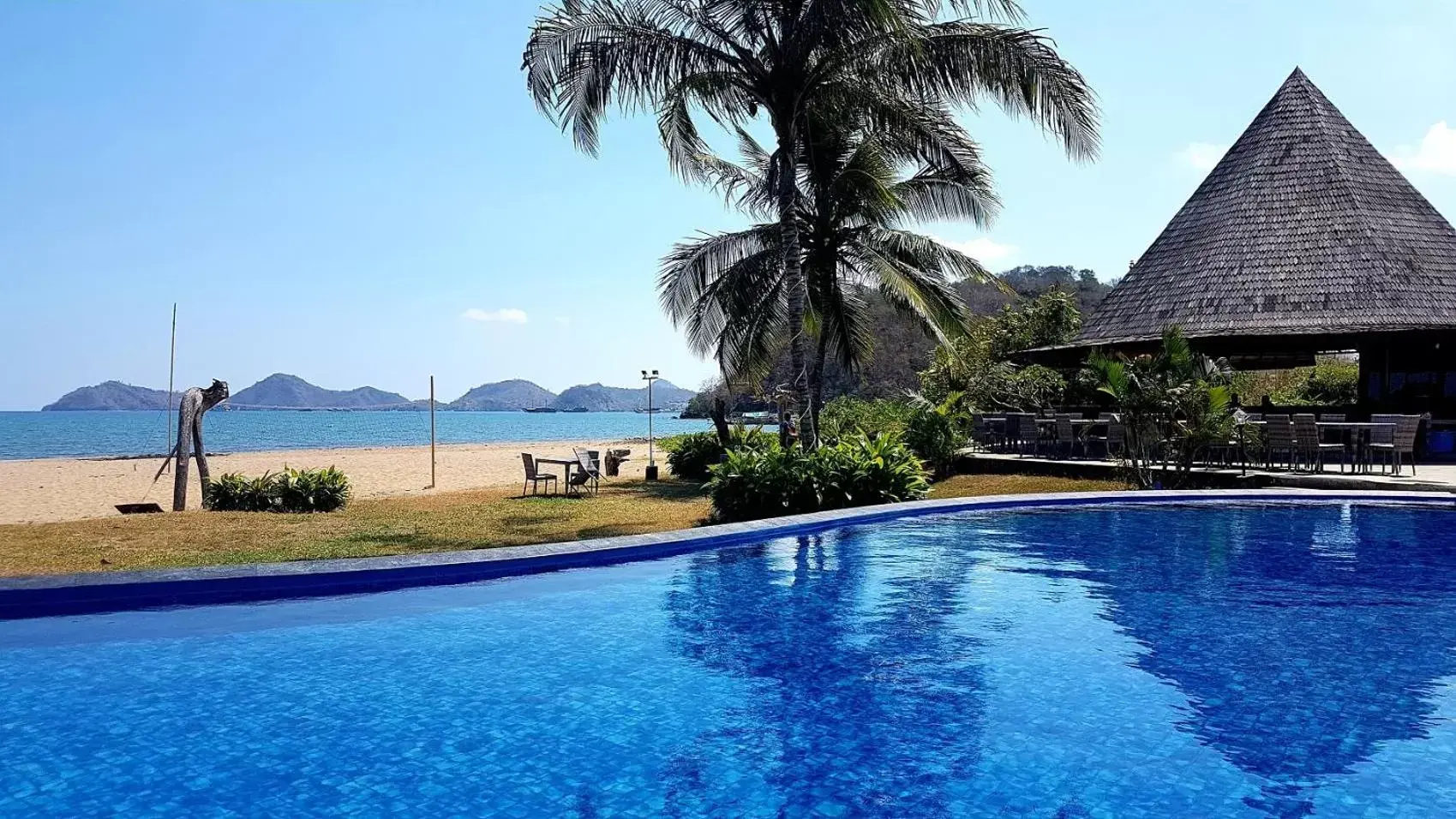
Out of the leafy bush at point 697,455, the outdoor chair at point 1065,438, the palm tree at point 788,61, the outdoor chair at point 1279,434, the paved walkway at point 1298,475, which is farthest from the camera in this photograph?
the leafy bush at point 697,455

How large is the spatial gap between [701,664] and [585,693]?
2.56ft

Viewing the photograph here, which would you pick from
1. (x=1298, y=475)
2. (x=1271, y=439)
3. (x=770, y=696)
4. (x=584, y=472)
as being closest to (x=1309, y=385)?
(x=1271, y=439)

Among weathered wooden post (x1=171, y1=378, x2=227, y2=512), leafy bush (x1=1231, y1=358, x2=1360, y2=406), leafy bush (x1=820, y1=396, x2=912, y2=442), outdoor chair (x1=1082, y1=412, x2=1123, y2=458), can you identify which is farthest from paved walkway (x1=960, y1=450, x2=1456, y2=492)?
weathered wooden post (x1=171, y1=378, x2=227, y2=512)

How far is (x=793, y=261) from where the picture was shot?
12.5 meters

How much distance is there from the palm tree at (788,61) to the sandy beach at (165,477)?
10.4 metres

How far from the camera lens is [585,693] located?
17.6 feet

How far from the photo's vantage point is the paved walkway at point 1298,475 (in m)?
12.4

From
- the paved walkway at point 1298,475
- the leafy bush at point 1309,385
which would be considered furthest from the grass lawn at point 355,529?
the leafy bush at point 1309,385

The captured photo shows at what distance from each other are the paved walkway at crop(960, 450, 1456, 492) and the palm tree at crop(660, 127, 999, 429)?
2802 millimetres

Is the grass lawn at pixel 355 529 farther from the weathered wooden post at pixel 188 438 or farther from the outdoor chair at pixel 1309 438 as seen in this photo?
the outdoor chair at pixel 1309 438

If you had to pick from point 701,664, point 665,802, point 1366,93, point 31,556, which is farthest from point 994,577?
point 1366,93

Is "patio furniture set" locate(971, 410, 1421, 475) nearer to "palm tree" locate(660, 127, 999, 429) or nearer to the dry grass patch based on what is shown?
"palm tree" locate(660, 127, 999, 429)

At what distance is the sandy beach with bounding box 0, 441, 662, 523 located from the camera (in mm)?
18031

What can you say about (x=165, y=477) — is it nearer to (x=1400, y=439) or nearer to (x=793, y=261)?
(x=793, y=261)
